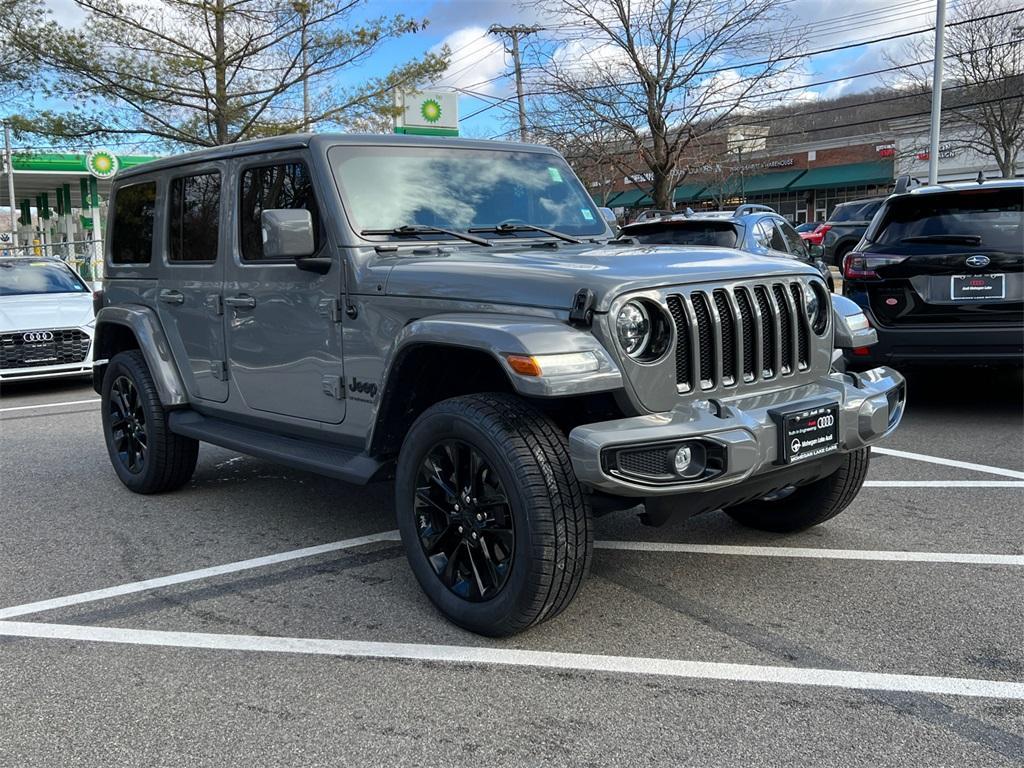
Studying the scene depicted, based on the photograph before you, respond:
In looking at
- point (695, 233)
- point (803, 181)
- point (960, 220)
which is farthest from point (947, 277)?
point (803, 181)

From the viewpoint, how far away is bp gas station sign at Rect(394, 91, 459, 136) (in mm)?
18797

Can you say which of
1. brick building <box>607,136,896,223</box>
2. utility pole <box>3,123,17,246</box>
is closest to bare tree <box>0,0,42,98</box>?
utility pole <box>3,123,17,246</box>

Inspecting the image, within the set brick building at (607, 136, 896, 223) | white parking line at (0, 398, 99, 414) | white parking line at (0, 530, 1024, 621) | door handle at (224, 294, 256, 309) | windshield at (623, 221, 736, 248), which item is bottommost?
white parking line at (0, 530, 1024, 621)

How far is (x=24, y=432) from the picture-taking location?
27.3ft

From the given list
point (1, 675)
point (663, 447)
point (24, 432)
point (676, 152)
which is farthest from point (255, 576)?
point (676, 152)

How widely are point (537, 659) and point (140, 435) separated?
3.52 metres

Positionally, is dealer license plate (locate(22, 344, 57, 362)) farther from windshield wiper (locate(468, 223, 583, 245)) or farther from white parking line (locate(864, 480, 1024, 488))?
white parking line (locate(864, 480, 1024, 488))

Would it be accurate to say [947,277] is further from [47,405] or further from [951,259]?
[47,405]

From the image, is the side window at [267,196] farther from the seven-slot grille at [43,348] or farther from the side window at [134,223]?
the seven-slot grille at [43,348]

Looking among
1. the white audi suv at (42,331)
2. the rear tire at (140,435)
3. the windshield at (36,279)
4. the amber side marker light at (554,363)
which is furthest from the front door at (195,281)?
the windshield at (36,279)

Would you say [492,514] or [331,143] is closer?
[492,514]

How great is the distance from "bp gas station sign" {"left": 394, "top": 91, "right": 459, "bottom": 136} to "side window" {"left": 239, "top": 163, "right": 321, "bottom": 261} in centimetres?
1426

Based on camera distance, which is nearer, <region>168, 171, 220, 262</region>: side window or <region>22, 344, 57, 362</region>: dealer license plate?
<region>168, 171, 220, 262</region>: side window

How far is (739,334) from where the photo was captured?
3.63 meters
